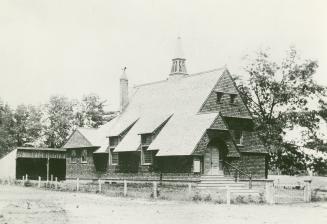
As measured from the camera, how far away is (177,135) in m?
37.6

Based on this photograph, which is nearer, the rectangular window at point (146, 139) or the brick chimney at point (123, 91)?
the rectangular window at point (146, 139)

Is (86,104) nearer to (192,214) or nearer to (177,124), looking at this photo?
(177,124)

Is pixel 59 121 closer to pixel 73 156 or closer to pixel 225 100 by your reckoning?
pixel 73 156

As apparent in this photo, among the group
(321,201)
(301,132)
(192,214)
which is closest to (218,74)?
(301,132)

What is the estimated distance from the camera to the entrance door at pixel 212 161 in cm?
3694

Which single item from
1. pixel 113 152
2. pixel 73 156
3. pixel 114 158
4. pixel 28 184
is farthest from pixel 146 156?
pixel 28 184

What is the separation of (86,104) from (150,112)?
48.7m

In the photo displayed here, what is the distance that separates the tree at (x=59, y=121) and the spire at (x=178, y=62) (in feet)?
155

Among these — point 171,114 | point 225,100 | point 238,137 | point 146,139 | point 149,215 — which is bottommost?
point 149,215

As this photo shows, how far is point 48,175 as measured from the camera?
195 ft

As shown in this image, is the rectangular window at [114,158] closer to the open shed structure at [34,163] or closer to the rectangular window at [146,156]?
the rectangular window at [146,156]

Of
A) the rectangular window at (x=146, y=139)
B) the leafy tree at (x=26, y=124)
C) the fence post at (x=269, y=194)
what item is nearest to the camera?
the fence post at (x=269, y=194)

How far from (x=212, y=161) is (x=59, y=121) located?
58712 millimetres

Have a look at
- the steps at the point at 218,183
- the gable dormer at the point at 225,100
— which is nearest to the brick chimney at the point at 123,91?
the gable dormer at the point at 225,100
